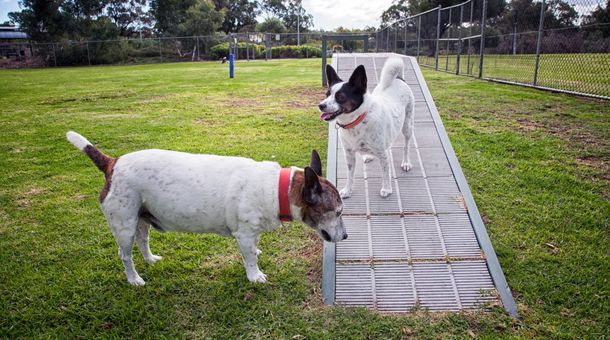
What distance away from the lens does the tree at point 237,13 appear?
235 ft

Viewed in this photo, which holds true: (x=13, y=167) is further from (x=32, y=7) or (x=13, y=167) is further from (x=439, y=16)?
(x=32, y=7)

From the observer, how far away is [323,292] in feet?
10.6

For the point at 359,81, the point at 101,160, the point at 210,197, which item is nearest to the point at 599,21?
the point at 359,81

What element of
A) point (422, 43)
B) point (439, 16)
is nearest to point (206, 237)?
point (439, 16)

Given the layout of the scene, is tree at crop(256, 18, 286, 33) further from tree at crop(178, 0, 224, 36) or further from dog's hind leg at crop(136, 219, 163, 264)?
dog's hind leg at crop(136, 219, 163, 264)

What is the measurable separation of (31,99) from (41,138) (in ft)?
22.9

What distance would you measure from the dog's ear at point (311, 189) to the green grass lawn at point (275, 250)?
0.80 m

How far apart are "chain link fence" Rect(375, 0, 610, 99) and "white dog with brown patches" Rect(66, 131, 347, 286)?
30.3 ft

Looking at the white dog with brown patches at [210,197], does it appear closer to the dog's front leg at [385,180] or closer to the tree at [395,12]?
the dog's front leg at [385,180]

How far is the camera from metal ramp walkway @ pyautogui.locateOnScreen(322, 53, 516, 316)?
10.4ft

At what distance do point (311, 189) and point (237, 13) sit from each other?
3008 inches

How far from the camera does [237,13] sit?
7269cm

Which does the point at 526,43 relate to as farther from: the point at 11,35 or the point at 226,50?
the point at 11,35

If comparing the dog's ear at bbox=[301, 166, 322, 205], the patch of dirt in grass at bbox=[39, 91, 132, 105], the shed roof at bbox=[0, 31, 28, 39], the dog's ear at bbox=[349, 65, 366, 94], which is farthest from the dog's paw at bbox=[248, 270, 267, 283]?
the shed roof at bbox=[0, 31, 28, 39]
